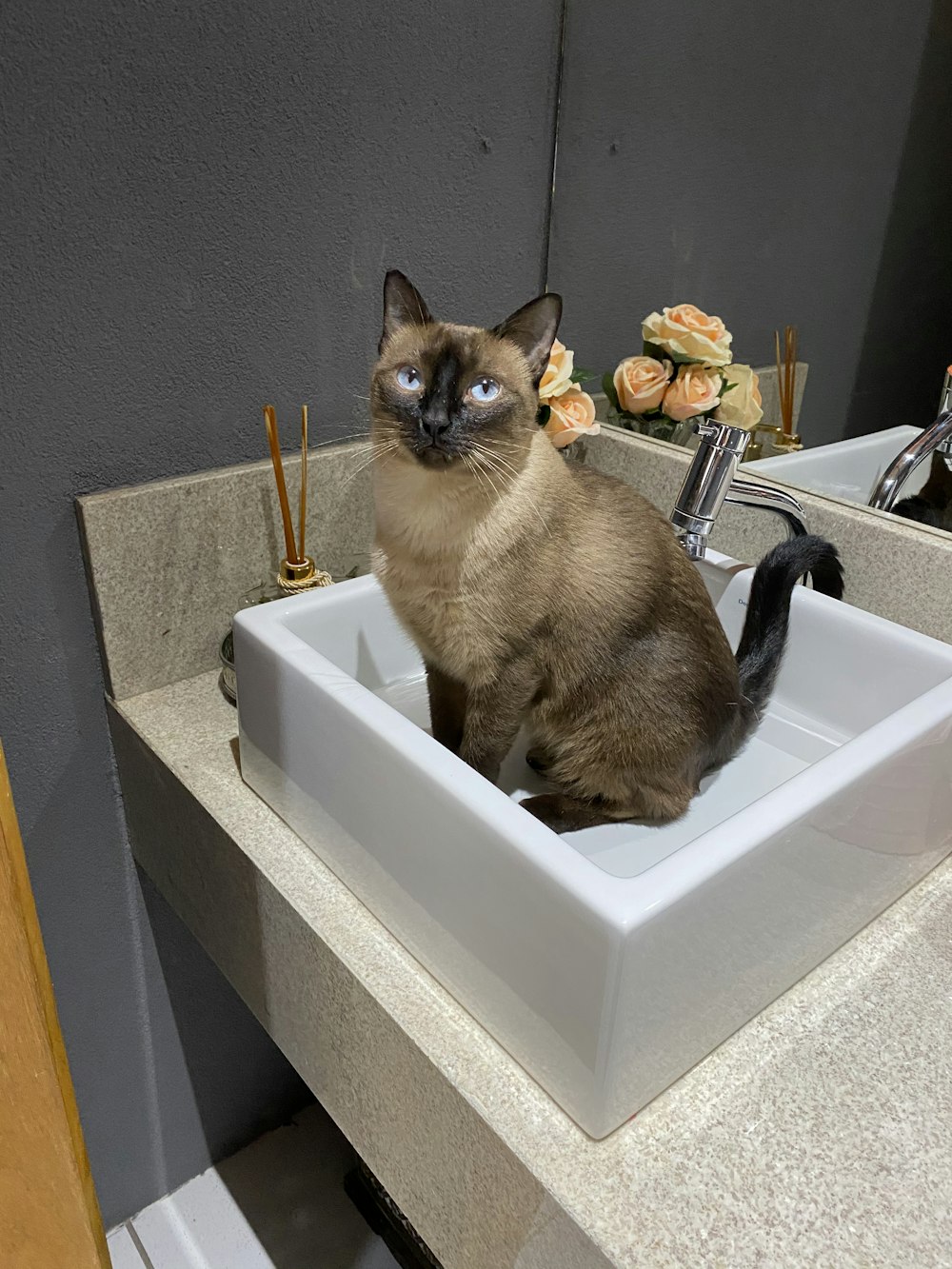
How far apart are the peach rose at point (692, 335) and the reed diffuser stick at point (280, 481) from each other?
1.59ft

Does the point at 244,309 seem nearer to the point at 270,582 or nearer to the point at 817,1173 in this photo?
the point at 270,582

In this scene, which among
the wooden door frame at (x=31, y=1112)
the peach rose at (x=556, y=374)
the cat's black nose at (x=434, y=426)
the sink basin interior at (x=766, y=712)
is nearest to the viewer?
the wooden door frame at (x=31, y=1112)

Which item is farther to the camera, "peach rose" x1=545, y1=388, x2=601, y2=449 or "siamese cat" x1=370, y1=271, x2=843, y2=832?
"peach rose" x1=545, y1=388, x2=601, y2=449

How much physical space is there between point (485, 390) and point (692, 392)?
471mm

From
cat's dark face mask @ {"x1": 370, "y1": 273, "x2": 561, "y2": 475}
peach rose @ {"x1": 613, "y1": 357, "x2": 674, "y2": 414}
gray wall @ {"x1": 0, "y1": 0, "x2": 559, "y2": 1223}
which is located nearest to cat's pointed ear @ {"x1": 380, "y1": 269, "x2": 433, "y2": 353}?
cat's dark face mask @ {"x1": 370, "y1": 273, "x2": 561, "y2": 475}

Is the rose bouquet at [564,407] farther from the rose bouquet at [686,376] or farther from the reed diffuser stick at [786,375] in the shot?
the reed diffuser stick at [786,375]

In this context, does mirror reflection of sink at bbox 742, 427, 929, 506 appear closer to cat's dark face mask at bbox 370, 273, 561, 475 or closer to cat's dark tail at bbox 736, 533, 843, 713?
cat's dark tail at bbox 736, 533, 843, 713

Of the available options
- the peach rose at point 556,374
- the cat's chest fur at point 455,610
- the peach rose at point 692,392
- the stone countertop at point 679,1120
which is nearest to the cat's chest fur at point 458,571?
the cat's chest fur at point 455,610

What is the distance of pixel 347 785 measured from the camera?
0.70 metres

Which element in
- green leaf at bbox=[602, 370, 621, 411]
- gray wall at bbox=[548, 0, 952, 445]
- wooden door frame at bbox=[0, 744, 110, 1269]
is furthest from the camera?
green leaf at bbox=[602, 370, 621, 411]

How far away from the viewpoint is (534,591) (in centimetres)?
72

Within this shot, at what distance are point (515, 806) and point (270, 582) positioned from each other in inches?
20.3

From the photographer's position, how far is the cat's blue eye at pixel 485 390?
2.23ft

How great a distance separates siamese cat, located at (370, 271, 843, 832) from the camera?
700mm
